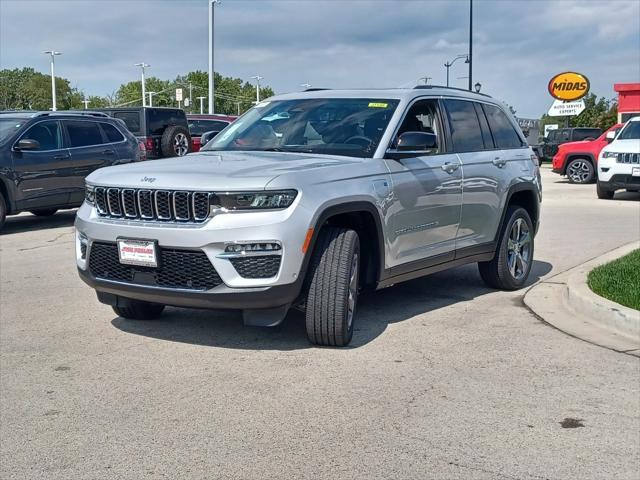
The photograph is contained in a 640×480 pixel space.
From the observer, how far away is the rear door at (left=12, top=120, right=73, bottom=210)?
12641 millimetres

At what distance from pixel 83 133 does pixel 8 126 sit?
1352mm

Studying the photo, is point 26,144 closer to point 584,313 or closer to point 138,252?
point 138,252

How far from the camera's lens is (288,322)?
661 cm

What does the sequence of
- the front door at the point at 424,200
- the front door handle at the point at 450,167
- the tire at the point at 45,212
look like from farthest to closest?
the tire at the point at 45,212 < the front door handle at the point at 450,167 < the front door at the point at 424,200

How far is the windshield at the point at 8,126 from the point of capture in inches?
502

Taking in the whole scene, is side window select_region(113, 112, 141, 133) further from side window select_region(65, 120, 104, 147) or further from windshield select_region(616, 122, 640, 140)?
windshield select_region(616, 122, 640, 140)

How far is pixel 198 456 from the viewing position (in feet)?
13.0

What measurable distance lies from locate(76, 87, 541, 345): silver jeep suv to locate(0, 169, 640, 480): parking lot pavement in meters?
0.39

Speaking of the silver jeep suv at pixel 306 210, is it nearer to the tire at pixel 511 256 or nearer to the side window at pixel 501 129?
the tire at pixel 511 256

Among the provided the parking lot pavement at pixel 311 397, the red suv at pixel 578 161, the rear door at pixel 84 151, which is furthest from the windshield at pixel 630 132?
the parking lot pavement at pixel 311 397

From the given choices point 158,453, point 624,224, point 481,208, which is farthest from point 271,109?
point 624,224

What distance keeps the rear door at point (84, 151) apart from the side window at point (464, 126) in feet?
25.7

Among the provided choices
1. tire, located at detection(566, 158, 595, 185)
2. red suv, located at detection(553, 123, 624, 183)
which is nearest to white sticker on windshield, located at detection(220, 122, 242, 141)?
red suv, located at detection(553, 123, 624, 183)

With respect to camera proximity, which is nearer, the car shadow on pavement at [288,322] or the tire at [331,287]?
the tire at [331,287]
